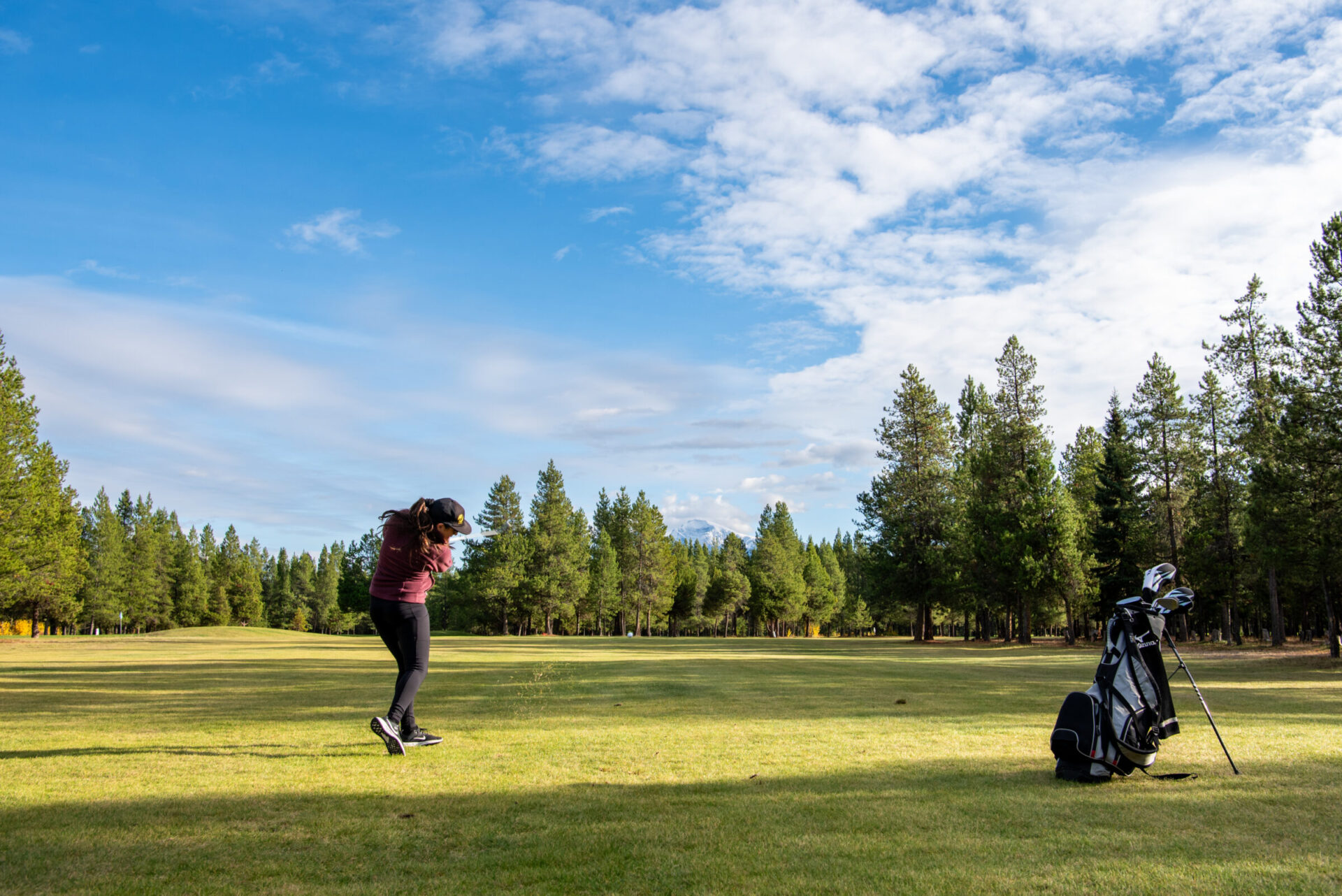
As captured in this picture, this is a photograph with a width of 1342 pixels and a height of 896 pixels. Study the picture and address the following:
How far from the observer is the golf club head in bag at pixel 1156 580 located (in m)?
6.70

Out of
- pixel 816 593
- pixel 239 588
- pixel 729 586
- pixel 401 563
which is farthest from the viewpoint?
pixel 239 588

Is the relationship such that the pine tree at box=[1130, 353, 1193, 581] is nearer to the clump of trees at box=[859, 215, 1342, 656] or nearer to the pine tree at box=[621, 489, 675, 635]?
the clump of trees at box=[859, 215, 1342, 656]

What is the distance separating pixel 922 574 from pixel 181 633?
184ft

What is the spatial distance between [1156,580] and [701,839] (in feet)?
15.8

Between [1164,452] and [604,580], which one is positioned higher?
[1164,452]

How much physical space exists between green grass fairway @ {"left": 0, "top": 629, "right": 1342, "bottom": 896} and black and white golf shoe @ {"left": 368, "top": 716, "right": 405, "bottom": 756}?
157 millimetres

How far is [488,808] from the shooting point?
5453 millimetres

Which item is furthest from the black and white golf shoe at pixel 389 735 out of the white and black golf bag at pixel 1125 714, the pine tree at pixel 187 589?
the pine tree at pixel 187 589

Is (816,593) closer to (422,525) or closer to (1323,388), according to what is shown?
(1323,388)

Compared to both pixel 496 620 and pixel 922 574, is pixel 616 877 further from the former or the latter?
pixel 496 620

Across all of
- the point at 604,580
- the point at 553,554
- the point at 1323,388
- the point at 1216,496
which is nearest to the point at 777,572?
the point at 604,580

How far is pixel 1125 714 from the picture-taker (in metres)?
6.47

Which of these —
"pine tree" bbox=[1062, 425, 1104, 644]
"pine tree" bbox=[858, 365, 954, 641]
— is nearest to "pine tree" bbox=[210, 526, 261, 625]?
"pine tree" bbox=[858, 365, 954, 641]

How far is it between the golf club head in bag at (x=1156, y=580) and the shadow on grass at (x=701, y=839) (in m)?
1.58
